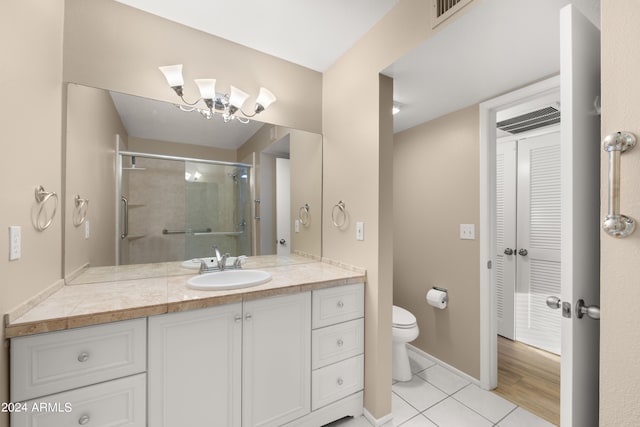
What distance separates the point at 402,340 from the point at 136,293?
1.76m

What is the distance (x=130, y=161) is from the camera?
1.55 meters

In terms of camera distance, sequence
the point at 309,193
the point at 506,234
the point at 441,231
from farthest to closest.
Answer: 1. the point at 506,234
2. the point at 441,231
3. the point at 309,193

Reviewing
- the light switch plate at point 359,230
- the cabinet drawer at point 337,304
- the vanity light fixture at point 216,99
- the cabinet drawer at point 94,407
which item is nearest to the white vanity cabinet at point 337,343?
the cabinet drawer at point 337,304

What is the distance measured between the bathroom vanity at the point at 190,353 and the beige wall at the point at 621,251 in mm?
1097

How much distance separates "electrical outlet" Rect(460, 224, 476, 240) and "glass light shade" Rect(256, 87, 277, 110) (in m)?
1.78

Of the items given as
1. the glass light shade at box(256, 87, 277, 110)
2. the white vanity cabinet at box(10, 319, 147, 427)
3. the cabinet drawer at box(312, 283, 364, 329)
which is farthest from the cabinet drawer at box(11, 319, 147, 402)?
the glass light shade at box(256, 87, 277, 110)

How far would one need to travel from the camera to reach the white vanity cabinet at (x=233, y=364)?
43.5 inches

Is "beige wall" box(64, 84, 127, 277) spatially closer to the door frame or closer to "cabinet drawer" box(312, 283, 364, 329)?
"cabinet drawer" box(312, 283, 364, 329)

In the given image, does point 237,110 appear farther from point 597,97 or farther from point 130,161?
point 597,97

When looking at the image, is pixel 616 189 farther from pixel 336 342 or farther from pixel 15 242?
pixel 15 242

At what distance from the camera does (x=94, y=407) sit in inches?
38.3

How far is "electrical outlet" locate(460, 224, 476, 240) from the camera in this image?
2.01m

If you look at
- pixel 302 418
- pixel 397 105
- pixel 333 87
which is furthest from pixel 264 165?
pixel 302 418

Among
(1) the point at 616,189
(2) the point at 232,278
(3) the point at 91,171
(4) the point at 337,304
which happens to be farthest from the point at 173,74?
(1) the point at 616,189
